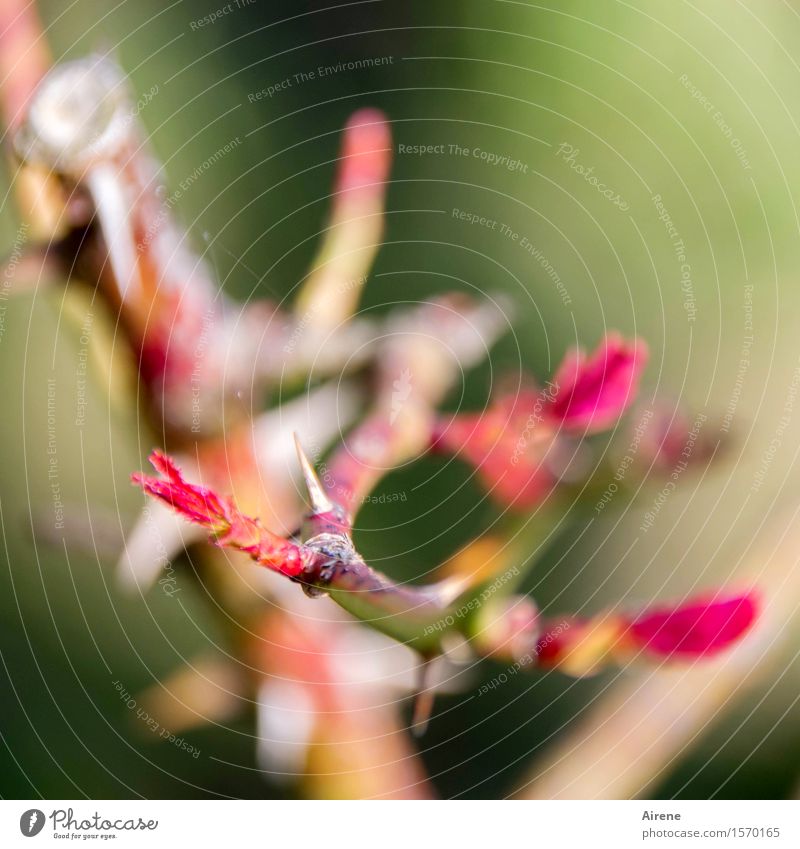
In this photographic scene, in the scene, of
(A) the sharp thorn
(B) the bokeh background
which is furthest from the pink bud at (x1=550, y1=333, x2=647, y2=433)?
(A) the sharp thorn

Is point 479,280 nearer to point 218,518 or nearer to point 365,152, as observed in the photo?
point 365,152

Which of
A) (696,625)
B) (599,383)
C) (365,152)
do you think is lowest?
(696,625)

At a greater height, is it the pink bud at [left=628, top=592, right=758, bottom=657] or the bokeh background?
the bokeh background

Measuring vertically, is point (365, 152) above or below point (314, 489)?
above

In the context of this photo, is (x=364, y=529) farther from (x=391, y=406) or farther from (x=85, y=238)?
(x=85, y=238)

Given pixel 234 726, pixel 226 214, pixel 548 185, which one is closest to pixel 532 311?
pixel 548 185

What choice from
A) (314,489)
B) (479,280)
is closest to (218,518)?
(314,489)

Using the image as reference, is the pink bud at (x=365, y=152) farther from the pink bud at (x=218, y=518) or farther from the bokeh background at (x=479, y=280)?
the pink bud at (x=218, y=518)

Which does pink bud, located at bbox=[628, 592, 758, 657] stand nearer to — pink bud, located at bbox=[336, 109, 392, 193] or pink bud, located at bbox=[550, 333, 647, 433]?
pink bud, located at bbox=[550, 333, 647, 433]

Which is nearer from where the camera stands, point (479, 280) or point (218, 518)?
point (218, 518)
